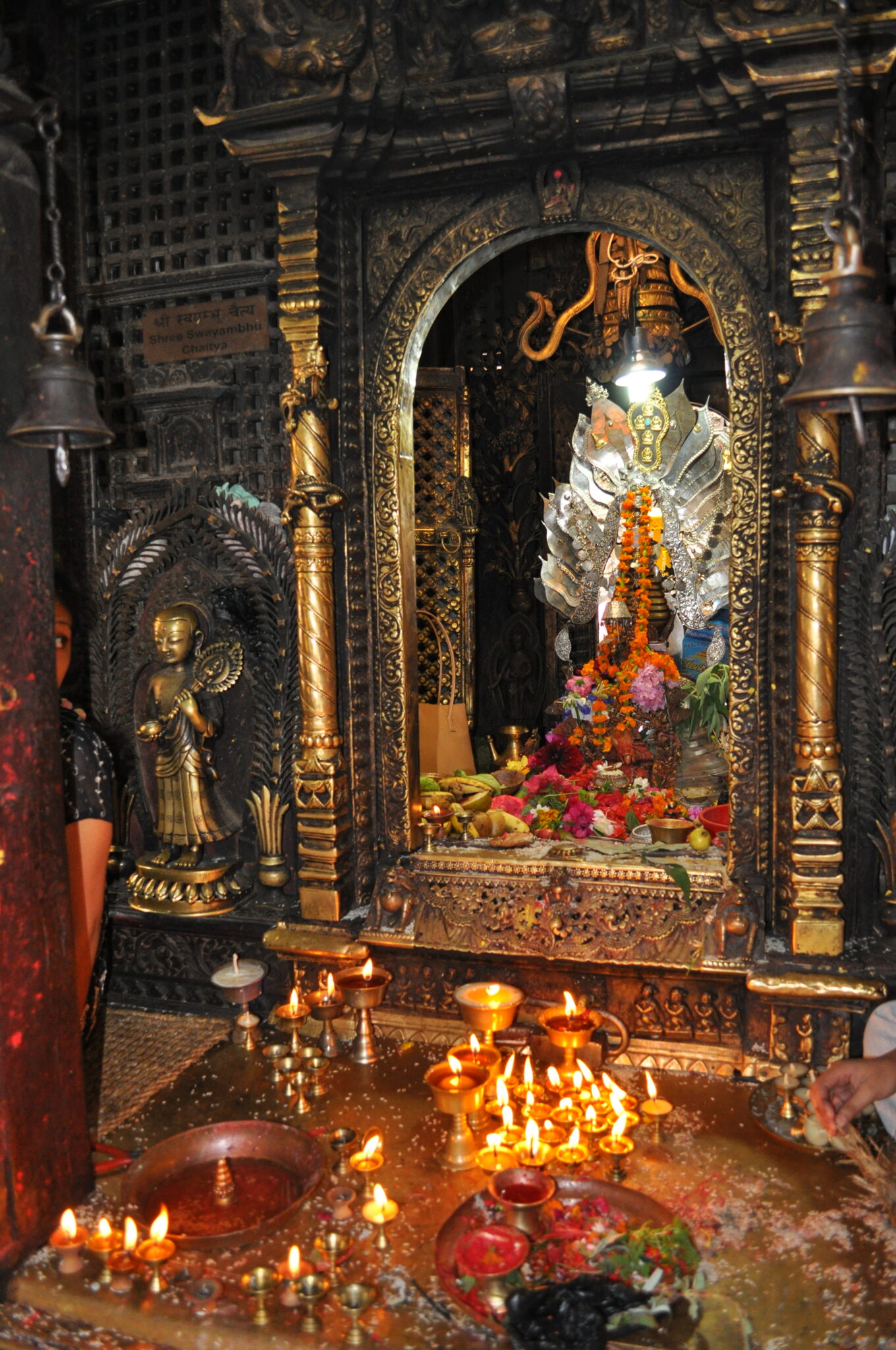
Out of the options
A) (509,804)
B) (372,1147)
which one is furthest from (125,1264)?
(509,804)

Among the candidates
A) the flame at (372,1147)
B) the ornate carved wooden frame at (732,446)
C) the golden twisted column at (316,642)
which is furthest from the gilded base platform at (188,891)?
the flame at (372,1147)

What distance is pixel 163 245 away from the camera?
512 cm

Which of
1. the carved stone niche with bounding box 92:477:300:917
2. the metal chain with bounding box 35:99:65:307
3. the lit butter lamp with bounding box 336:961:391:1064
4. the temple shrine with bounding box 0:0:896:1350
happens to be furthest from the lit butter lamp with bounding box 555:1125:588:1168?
the metal chain with bounding box 35:99:65:307

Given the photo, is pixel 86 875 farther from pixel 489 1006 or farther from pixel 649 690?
pixel 649 690

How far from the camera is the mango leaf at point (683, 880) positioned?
14.4 ft

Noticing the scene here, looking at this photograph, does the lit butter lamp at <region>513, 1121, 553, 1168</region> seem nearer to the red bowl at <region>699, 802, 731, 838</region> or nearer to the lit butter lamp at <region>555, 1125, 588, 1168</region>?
the lit butter lamp at <region>555, 1125, 588, 1168</region>

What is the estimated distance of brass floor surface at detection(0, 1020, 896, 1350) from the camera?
2.72 m

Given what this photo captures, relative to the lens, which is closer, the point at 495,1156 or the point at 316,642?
the point at 495,1156

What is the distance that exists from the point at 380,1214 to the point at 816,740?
7.47 feet

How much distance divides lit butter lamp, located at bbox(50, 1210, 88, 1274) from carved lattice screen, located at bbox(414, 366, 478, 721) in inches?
182

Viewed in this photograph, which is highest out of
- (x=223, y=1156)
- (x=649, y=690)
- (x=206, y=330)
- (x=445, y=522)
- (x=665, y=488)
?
(x=206, y=330)

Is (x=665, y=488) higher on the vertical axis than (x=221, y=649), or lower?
higher

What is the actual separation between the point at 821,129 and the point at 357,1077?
387 centimetres

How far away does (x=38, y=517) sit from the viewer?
3051 millimetres
